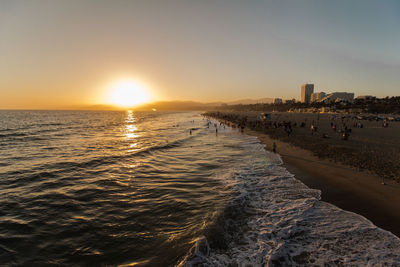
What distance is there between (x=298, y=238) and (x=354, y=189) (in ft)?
21.3

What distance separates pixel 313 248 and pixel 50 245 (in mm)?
10043

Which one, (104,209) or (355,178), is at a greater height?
(355,178)

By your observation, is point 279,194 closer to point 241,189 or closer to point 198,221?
point 241,189

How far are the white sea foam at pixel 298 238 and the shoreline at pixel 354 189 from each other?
677 mm

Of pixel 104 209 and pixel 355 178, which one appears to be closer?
pixel 104 209

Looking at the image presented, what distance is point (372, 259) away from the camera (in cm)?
566

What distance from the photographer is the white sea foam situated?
19.0ft

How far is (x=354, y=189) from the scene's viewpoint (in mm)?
10375

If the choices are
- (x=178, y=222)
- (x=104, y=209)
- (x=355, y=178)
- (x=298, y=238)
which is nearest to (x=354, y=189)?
(x=355, y=178)

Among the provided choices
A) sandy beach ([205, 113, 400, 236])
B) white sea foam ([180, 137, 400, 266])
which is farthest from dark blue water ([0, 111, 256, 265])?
sandy beach ([205, 113, 400, 236])

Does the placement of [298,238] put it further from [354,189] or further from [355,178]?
[355,178]

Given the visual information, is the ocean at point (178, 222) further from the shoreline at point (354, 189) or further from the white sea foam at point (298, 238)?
the shoreline at point (354, 189)

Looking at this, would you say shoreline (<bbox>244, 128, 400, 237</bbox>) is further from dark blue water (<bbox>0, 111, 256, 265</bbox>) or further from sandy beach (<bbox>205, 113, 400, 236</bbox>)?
dark blue water (<bbox>0, 111, 256, 265</bbox>)

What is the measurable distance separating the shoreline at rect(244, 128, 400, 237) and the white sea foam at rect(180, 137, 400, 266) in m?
0.68
